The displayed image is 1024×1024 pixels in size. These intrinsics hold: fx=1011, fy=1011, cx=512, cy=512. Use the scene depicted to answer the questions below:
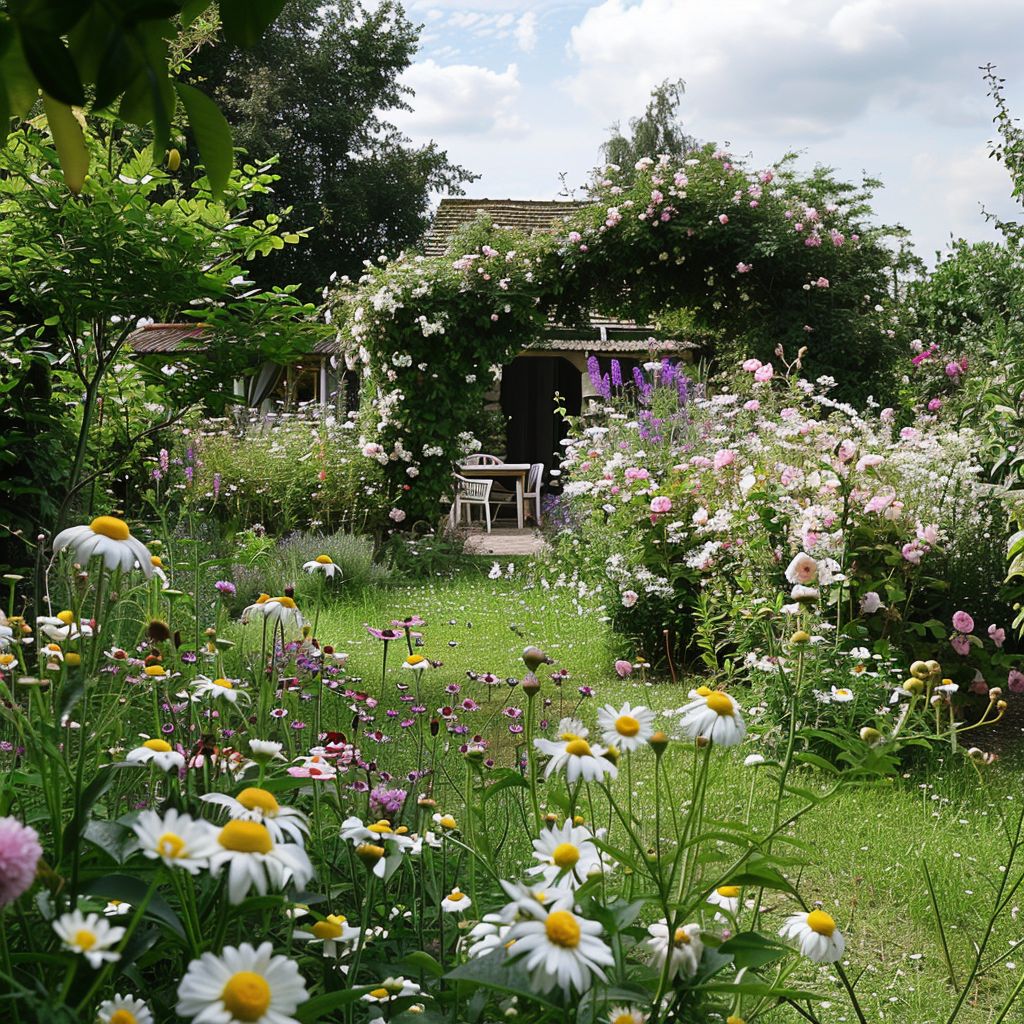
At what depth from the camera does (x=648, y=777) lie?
3.68m

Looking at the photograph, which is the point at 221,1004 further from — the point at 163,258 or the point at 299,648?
the point at 163,258

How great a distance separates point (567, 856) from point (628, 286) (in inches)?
369

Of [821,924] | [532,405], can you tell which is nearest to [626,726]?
[821,924]

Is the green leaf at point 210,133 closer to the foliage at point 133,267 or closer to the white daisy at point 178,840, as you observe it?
the white daisy at point 178,840

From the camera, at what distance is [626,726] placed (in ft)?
3.80

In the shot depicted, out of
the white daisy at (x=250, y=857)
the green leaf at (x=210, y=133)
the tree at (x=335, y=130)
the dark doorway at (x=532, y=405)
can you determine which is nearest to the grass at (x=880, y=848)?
the white daisy at (x=250, y=857)

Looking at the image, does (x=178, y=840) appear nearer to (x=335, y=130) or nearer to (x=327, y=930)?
(x=327, y=930)

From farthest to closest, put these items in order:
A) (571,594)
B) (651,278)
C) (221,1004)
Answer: (651,278), (571,594), (221,1004)

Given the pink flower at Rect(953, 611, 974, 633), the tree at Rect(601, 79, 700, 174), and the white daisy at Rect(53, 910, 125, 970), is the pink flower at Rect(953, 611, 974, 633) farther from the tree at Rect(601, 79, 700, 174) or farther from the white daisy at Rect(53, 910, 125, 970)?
the tree at Rect(601, 79, 700, 174)

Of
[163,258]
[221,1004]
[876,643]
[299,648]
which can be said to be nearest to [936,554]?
[876,643]

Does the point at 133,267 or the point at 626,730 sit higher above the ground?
the point at 133,267

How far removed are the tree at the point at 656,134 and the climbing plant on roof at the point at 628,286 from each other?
18965 millimetres

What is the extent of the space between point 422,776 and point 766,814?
1684mm

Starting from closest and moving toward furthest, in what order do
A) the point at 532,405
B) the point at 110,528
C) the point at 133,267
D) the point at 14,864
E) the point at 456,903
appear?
the point at 14,864 < the point at 110,528 < the point at 456,903 < the point at 133,267 < the point at 532,405
